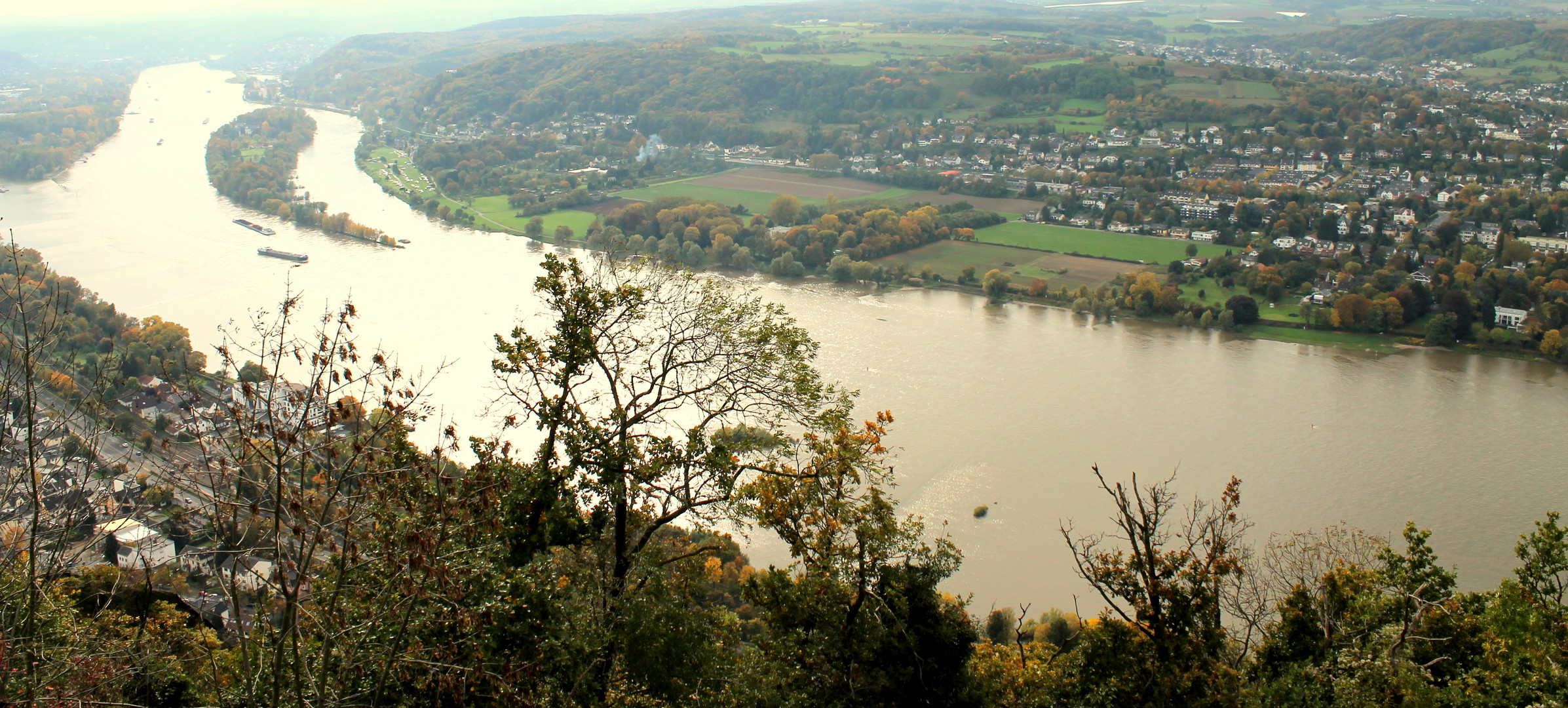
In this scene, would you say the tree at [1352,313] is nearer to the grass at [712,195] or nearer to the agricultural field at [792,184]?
the agricultural field at [792,184]

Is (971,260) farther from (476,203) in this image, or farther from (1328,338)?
(476,203)

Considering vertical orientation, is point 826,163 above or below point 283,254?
above

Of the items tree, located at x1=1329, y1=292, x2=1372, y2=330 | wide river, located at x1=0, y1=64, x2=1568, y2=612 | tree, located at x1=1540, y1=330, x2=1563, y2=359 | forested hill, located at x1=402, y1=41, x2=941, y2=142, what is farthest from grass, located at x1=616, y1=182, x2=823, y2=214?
tree, located at x1=1540, y1=330, x2=1563, y2=359

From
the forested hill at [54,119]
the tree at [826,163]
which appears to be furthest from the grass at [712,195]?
the forested hill at [54,119]

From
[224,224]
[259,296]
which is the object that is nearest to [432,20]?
[224,224]

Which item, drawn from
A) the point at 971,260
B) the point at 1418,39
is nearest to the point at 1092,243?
the point at 971,260

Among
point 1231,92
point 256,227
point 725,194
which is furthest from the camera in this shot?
point 1231,92
